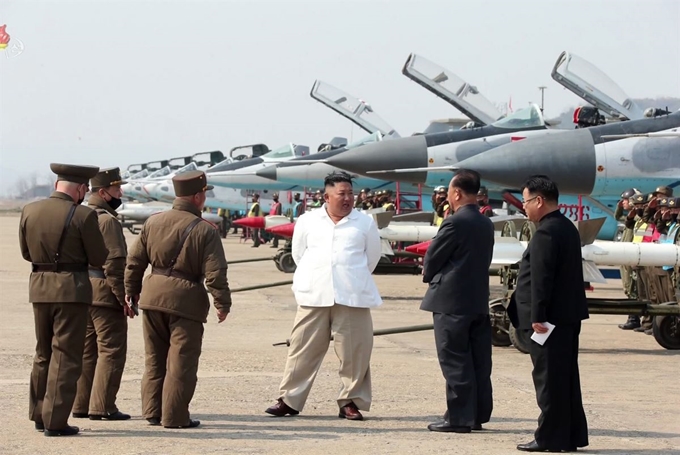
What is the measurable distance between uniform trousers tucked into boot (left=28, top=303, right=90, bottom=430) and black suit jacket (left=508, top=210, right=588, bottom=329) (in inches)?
98.9

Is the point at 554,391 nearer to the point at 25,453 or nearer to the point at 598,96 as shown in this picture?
the point at 25,453

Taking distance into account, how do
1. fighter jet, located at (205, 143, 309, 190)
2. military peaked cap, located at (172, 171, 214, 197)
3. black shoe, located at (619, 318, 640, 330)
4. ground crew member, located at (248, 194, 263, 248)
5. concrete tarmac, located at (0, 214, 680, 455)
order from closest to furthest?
concrete tarmac, located at (0, 214, 680, 455)
military peaked cap, located at (172, 171, 214, 197)
black shoe, located at (619, 318, 640, 330)
ground crew member, located at (248, 194, 263, 248)
fighter jet, located at (205, 143, 309, 190)

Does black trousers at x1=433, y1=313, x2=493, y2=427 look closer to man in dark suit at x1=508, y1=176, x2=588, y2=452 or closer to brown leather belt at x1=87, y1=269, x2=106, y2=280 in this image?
man in dark suit at x1=508, y1=176, x2=588, y2=452

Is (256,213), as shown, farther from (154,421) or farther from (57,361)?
(57,361)

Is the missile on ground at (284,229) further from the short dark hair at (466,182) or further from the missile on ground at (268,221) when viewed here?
the short dark hair at (466,182)

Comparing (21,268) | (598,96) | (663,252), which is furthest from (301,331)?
(21,268)

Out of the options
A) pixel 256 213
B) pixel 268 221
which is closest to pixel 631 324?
pixel 268 221

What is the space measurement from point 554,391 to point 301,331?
1.77 meters

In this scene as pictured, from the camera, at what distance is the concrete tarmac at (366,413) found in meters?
6.22

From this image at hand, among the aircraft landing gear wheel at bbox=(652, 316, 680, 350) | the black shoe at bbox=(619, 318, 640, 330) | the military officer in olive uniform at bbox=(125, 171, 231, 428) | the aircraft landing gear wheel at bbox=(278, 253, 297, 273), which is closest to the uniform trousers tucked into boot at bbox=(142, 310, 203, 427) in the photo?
the military officer in olive uniform at bbox=(125, 171, 231, 428)

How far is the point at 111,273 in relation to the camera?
275 inches

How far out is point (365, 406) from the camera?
7.03 metres

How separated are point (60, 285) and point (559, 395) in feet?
9.28

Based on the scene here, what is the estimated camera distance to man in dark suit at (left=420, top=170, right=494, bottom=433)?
21.9 ft
